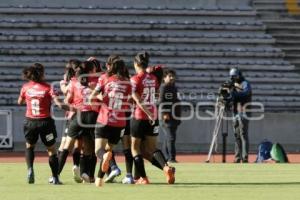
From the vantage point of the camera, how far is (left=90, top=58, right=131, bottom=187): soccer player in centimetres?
1642

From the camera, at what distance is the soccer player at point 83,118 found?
683 inches

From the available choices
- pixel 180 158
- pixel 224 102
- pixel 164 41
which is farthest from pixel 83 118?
pixel 164 41

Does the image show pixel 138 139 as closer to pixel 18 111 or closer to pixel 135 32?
pixel 18 111

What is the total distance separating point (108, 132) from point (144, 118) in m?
0.78

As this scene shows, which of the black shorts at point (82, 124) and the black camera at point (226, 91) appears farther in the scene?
the black camera at point (226, 91)

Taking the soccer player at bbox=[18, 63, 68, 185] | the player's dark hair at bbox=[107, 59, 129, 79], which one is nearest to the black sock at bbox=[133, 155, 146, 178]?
the soccer player at bbox=[18, 63, 68, 185]

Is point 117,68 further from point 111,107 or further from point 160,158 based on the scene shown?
point 160,158

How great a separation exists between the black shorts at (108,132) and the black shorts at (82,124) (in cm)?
75

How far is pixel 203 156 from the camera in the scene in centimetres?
2888

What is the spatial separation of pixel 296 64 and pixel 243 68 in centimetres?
166

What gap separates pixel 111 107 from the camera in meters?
16.5

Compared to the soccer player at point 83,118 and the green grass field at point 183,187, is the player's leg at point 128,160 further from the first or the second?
the soccer player at point 83,118

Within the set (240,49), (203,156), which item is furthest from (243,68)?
(203,156)

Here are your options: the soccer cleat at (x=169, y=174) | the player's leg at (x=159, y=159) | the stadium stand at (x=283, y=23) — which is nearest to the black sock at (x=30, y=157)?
the player's leg at (x=159, y=159)
